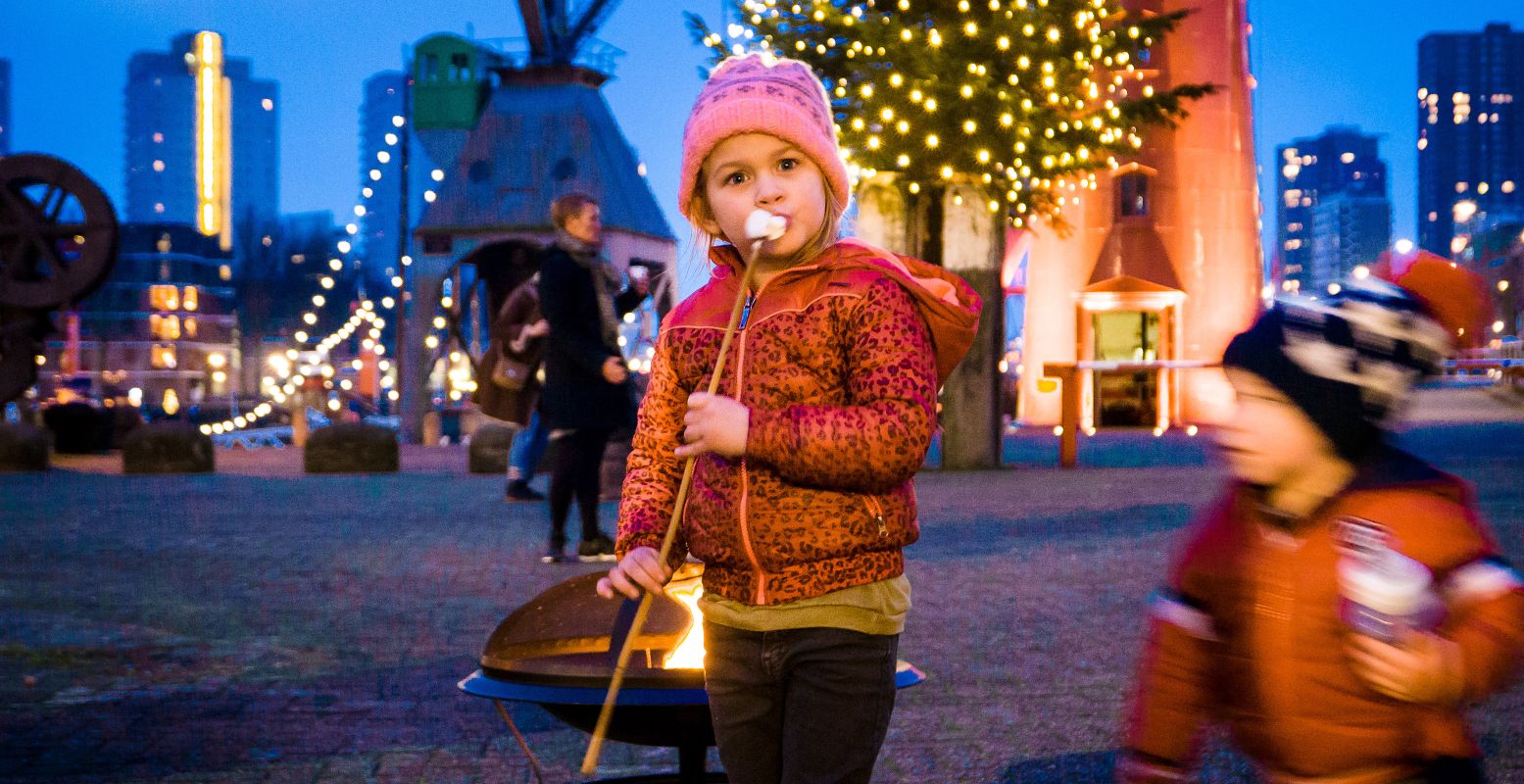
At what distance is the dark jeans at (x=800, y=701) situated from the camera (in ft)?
7.88

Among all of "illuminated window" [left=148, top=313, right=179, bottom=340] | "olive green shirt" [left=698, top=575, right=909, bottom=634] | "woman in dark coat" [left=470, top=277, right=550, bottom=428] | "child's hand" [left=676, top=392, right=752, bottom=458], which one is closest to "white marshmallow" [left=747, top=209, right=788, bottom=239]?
"child's hand" [left=676, top=392, right=752, bottom=458]

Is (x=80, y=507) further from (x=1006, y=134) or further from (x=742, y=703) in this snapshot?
(x=742, y=703)

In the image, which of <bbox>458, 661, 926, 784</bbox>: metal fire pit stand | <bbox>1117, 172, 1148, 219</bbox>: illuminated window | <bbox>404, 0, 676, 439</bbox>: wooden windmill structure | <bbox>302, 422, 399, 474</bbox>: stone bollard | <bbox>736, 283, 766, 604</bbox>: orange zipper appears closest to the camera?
<bbox>736, 283, 766, 604</bbox>: orange zipper

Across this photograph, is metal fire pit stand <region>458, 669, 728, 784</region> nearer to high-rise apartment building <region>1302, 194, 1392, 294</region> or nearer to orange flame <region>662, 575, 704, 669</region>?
orange flame <region>662, 575, 704, 669</region>

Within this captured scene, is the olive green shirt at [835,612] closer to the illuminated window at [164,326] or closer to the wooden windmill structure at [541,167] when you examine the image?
the wooden windmill structure at [541,167]

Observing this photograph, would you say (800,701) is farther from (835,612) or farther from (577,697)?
(577,697)

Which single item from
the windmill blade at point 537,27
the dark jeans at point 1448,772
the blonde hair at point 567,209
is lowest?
the dark jeans at point 1448,772

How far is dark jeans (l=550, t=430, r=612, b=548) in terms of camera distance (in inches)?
327

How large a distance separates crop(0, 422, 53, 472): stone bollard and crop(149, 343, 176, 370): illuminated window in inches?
3898

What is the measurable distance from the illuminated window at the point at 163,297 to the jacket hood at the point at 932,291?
117 m

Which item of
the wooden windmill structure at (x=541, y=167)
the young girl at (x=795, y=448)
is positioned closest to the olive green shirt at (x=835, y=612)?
the young girl at (x=795, y=448)

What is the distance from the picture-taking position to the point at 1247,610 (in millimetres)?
2193

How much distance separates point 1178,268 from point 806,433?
26.2 m

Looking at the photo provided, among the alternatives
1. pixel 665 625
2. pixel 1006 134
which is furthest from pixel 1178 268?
pixel 665 625
